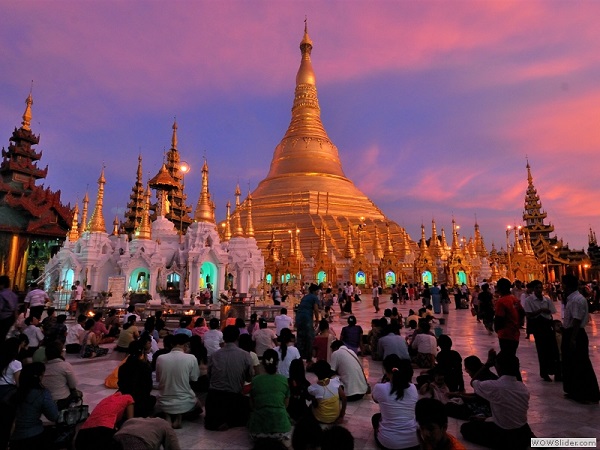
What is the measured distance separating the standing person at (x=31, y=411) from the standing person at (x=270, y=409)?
2.01 m

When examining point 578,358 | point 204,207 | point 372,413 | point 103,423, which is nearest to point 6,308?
point 103,423

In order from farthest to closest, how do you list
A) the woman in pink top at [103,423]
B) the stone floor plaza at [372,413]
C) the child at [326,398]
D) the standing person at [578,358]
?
the standing person at [578,358] < the child at [326,398] < the stone floor plaza at [372,413] < the woman in pink top at [103,423]

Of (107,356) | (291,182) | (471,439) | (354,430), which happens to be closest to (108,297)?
(107,356)

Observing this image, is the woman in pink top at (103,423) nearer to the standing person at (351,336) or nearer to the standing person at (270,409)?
the standing person at (270,409)

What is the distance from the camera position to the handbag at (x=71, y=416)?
437 centimetres

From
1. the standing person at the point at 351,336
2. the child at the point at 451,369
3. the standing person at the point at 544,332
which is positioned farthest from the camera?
the standing person at the point at 351,336

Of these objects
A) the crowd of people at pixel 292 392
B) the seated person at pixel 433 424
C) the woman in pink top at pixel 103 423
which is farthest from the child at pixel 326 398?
the woman in pink top at pixel 103 423

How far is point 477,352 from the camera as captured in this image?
9336 millimetres

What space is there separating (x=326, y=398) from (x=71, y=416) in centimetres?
282

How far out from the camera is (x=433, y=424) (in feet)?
10.2

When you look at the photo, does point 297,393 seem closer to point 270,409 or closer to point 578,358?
point 270,409

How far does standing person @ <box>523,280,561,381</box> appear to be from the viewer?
6957mm

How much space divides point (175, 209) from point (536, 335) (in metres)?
39.8

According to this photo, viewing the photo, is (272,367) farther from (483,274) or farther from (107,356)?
(483,274)
